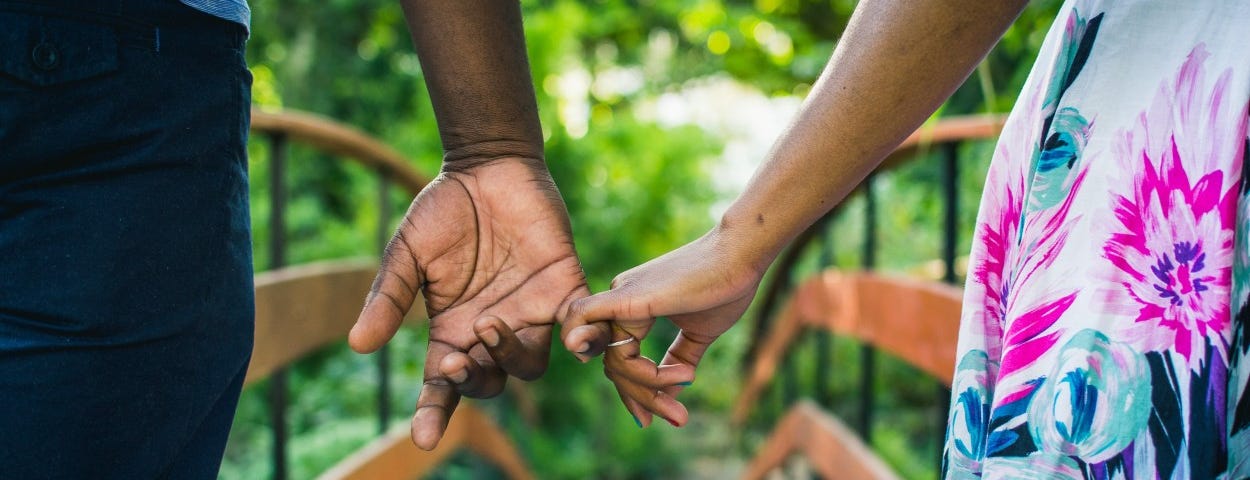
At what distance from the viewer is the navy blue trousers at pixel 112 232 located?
0.86 meters

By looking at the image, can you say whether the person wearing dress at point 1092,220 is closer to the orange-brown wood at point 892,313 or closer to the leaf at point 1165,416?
the leaf at point 1165,416

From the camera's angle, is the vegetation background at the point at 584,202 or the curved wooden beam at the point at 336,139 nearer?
the curved wooden beam at the point at 336,139

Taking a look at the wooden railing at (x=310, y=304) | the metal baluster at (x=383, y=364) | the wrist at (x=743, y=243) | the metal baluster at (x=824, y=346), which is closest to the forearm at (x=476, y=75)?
the wrist at (x=743, y=243)

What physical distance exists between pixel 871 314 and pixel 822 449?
0.61 meters

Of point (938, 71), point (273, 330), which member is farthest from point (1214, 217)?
point (273, 330)

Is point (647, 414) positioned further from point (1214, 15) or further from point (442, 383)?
point (1214, 15)

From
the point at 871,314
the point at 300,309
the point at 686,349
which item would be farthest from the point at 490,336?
the point at 871,314

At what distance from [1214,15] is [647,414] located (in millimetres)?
674

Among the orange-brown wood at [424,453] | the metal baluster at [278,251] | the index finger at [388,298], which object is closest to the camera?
the index finger at [388,298]

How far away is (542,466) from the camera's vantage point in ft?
15.5

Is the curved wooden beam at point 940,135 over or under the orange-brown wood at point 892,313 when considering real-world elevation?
over

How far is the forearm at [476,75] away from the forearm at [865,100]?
0.41 m

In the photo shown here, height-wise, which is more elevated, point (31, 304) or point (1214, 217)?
point (1214, 217)

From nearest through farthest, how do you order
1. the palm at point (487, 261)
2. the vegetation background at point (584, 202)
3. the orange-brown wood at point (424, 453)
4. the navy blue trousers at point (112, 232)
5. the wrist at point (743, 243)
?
the navy blue trousers at point (112, 232) → the wrist at point (743, 243) → the palm at point (487, 261) → the orange-brown wood at point (424, 453) → the vegetation background at point (584, 202)
